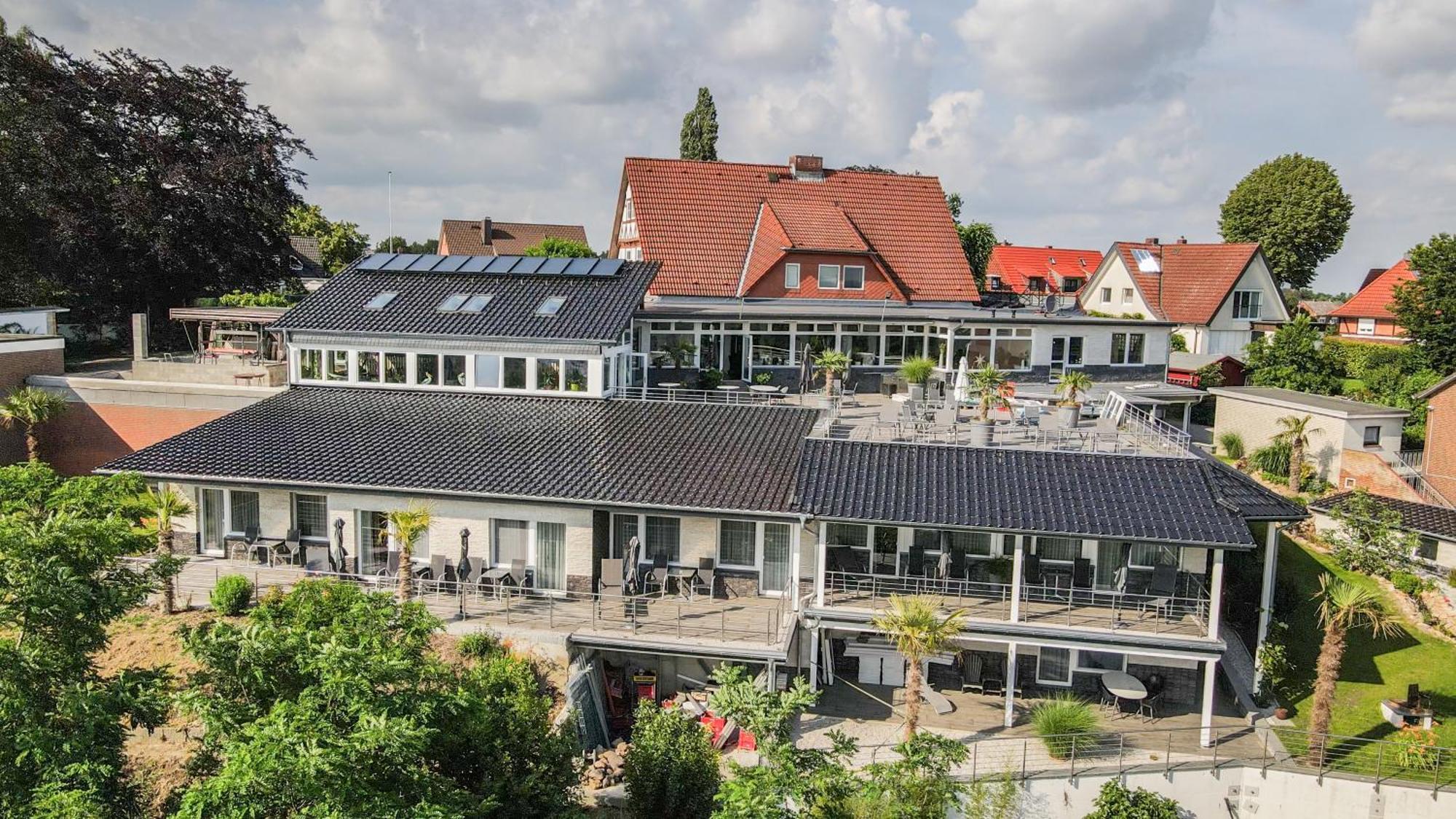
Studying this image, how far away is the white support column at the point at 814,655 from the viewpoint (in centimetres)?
2028

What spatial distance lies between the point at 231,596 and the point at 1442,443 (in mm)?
37668

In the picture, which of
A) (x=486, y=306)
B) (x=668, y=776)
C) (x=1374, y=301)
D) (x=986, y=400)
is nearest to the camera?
(x=668, y=776)

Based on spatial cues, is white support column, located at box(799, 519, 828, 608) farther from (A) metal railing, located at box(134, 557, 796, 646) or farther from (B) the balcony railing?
(A) metal railing, located at box(134, 557, 796, 646)

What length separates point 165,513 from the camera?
2178 cm

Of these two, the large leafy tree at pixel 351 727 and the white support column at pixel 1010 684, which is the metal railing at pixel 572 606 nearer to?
the white support column at pixel 1010 684

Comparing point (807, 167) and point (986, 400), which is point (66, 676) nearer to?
point (986, 400)

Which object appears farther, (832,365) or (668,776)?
(832,365)

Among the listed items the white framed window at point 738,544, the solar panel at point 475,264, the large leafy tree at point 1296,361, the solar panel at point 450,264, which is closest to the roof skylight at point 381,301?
the solar panel at point 450,264

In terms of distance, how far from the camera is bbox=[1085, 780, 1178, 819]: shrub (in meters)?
17.1

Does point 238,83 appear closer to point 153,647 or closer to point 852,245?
point 852,245

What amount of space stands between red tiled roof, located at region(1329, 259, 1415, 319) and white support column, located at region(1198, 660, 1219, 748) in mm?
49719

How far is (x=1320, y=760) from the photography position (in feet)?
59.4

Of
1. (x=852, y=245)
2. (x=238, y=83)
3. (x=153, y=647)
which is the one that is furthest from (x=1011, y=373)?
(x=238, y=83)

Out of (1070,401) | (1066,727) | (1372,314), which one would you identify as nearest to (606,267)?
(1070,401)
